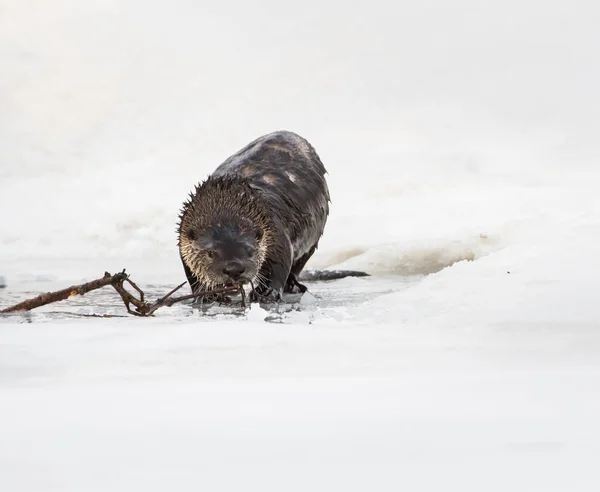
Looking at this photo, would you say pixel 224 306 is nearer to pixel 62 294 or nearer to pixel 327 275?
pixel 62 294

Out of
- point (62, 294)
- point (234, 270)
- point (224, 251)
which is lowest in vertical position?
point (62, 294)

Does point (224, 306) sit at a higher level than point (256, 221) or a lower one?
lower

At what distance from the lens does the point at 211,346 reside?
1.89m

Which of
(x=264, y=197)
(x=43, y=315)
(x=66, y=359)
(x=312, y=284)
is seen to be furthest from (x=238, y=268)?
(x=66, y=359)

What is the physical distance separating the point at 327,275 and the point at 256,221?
2.17 m

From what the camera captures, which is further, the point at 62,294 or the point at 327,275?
the point at 327,275

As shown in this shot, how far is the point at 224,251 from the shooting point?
14.7 feet

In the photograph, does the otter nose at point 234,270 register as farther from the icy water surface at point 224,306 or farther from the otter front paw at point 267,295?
the otter front paw at point 267,295

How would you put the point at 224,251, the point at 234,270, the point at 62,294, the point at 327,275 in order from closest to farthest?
the point at 62,294 → the point at 234,270 → the point at 224,251 → the point at 327,275

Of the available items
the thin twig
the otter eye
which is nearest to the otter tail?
the otter eye

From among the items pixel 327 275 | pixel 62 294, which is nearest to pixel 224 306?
pixel 62 294

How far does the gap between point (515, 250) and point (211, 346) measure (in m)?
1.86

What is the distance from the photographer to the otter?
4531 mm

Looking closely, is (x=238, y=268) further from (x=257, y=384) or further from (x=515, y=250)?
(x=257, y=384)
